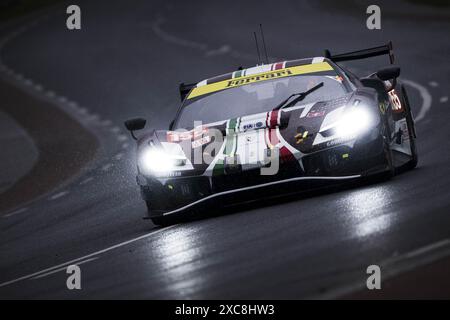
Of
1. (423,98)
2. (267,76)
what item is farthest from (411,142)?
(423,98)

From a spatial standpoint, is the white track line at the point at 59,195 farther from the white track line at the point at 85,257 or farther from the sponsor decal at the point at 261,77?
the white track line at the point at 85,257

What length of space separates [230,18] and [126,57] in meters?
7.16

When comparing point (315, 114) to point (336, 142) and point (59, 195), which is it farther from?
point (59, 195)

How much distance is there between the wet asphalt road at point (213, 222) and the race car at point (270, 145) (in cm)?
23

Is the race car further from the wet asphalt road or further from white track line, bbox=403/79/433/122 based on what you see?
white track line, bbox=403/79/433/122

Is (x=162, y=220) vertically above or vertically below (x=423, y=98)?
below

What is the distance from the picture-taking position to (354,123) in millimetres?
10094

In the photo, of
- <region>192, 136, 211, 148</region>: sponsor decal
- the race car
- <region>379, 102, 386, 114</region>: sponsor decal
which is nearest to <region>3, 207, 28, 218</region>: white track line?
the race car

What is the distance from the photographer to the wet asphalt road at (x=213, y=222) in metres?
7.38

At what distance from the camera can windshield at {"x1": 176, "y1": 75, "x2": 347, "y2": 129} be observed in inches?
438

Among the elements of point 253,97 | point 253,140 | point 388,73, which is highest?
point 388,73

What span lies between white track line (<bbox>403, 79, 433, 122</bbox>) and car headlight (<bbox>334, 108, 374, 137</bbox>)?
6449 mm

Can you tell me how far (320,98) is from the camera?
11.1 m

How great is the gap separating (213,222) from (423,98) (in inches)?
385
